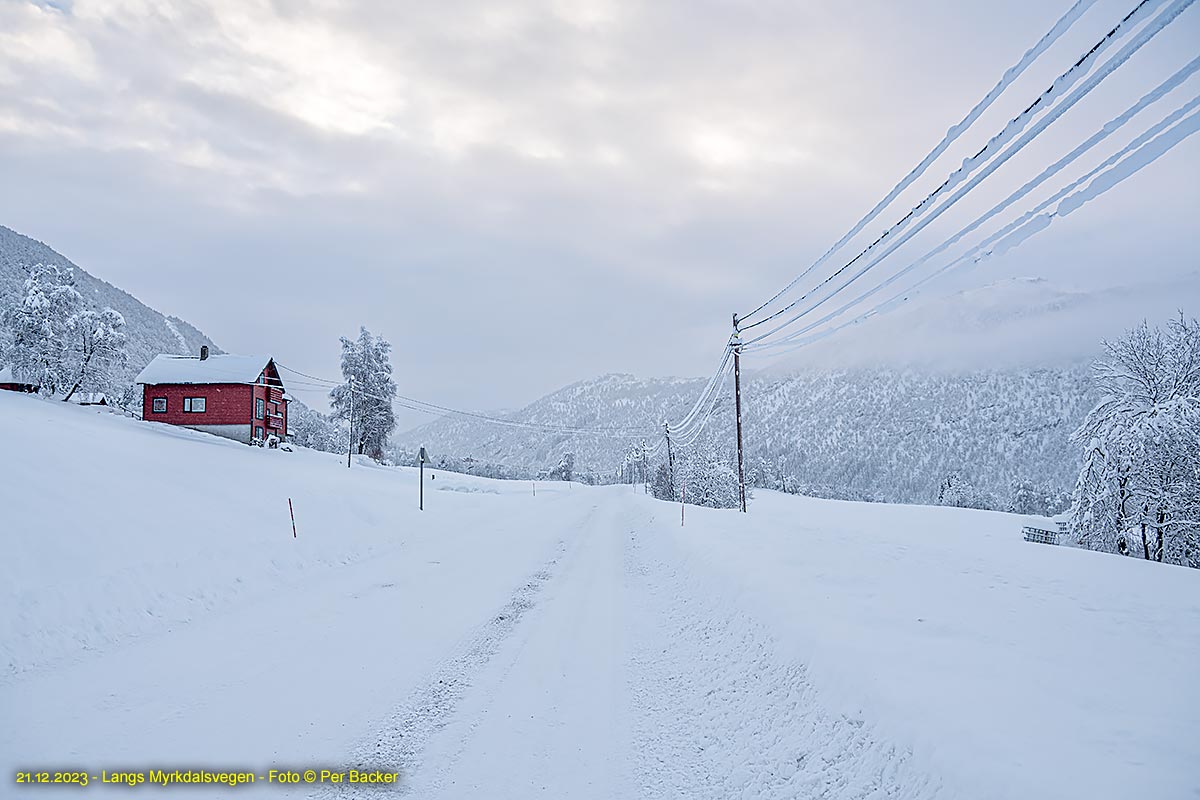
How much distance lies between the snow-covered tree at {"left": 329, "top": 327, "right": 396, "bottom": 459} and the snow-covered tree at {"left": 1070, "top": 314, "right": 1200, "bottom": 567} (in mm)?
57891

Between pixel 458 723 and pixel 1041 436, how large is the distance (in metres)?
228

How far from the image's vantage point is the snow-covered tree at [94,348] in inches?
1880

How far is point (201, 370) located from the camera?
52406mm

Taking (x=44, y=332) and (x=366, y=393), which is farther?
(x=366, y=393)

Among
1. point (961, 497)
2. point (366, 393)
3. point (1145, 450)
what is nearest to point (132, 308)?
point (366, 393)

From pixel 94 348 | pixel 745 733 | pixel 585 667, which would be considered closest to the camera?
pixel 745 733

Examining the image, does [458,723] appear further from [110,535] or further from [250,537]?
[250,537]

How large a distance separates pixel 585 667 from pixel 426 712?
2.25 meters

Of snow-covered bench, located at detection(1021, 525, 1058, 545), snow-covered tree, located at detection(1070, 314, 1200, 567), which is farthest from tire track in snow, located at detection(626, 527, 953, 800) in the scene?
snow-covered bench, located at detection(1021, 525, 1058, 545)

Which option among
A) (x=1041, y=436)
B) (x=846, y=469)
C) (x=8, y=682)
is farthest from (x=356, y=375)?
(x=1041, y=436)

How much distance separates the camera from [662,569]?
1572 centimetres

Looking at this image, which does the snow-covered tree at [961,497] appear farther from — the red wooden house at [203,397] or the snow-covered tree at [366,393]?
the red wooden house at [203,397]

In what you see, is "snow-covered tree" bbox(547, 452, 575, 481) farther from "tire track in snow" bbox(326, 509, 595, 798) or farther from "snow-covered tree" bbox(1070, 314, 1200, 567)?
"tire track in snow" bbox(326, 509, 595, 798)

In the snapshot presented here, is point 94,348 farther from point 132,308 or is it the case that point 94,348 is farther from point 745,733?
point 132,308
